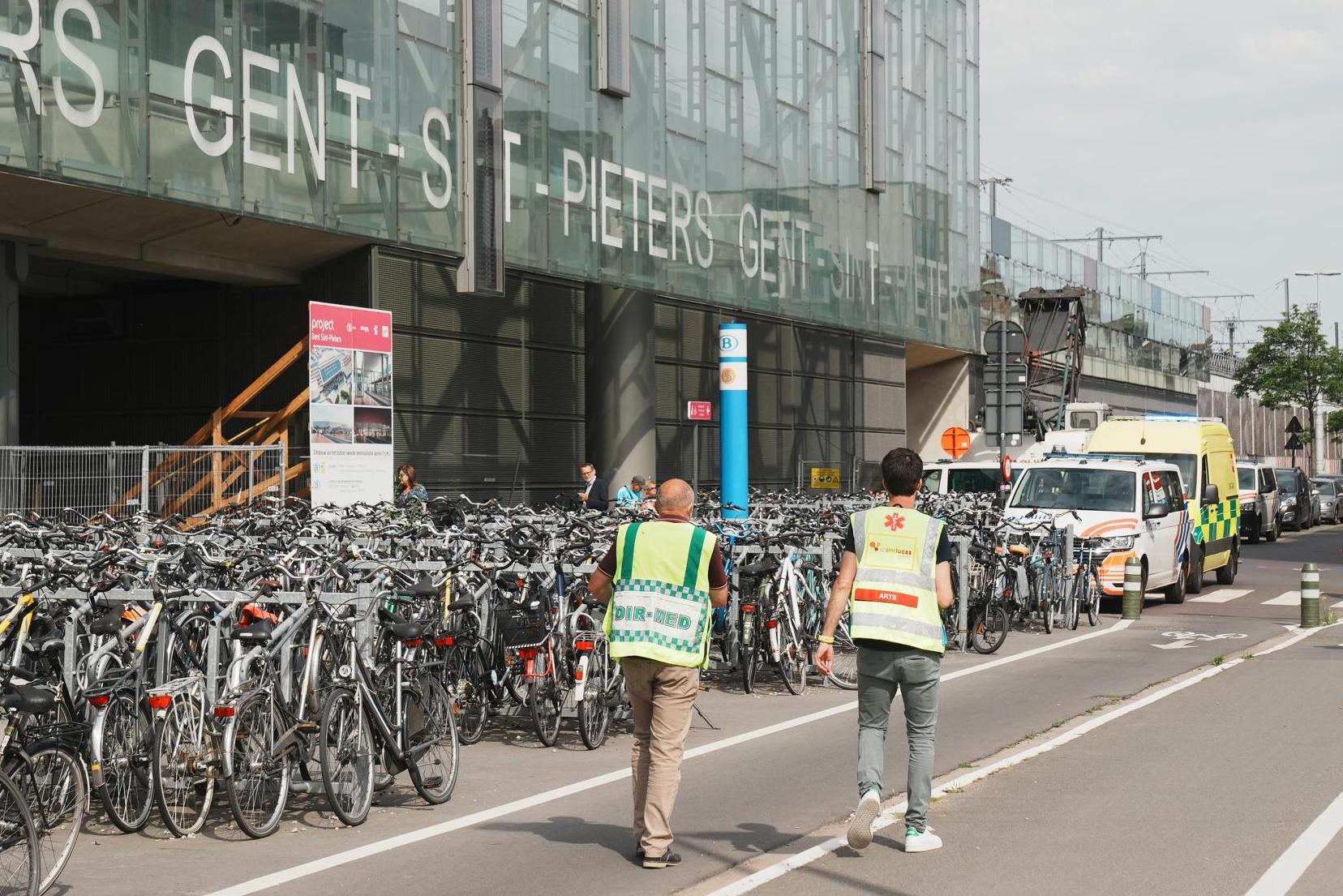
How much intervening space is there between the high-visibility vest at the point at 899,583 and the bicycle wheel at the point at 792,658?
17.6 feet

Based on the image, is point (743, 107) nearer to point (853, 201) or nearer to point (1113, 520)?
point (853, 201)

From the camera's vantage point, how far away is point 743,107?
3097cm

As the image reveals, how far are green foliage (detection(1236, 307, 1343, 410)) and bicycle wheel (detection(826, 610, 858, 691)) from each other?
5925cm

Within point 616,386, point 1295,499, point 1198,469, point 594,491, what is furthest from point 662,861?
point 1295,499

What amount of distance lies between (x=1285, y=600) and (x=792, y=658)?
12456mm

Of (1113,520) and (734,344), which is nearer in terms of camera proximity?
(1113,520)

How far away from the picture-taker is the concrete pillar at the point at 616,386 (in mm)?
27984

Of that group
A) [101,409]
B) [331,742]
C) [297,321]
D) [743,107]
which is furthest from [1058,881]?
[743,107]

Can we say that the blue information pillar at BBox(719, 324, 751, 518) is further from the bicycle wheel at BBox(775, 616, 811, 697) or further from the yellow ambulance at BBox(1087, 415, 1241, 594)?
the bicycle wheel at BBox(775, 616, 811, 697)

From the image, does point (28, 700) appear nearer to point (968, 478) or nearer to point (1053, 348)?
point (968, 478)

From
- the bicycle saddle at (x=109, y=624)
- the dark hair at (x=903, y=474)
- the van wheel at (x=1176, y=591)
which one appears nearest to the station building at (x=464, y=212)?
the van wheel at (x=1176, y=591)

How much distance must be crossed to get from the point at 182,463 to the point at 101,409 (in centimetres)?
596

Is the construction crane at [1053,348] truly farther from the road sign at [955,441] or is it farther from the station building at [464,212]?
the road sign at [955,441]

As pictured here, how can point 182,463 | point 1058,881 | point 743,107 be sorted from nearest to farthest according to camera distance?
point 1058,881 < point 182,463 < point 743,107
